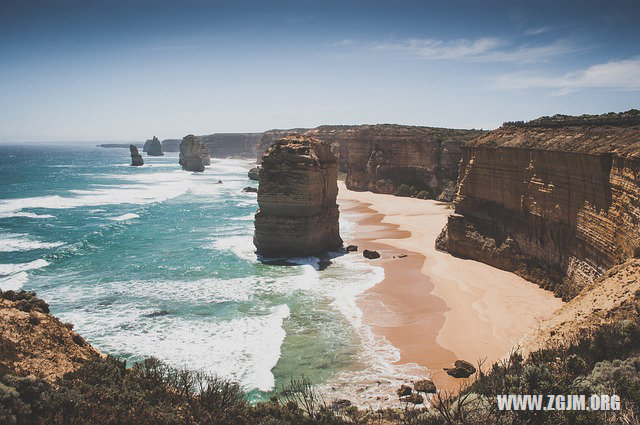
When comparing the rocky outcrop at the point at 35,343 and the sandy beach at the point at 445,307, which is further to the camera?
the sandy beach at the point at 445,307

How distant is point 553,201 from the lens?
70.9ft

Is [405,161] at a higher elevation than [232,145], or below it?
below

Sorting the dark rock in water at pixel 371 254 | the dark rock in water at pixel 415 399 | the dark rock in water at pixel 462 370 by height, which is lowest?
the dark rock in water at pixel 462 370

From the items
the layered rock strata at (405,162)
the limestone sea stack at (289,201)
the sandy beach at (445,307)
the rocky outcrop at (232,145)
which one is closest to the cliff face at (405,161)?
the layered rock strata at (405,162)

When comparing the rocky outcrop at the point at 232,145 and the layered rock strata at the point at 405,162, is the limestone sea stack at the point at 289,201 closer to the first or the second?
the layered rock strata at the point at 405,162

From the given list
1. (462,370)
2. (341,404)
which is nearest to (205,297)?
(341,404)

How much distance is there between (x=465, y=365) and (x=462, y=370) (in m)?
0.24

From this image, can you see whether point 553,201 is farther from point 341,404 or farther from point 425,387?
point 341,404

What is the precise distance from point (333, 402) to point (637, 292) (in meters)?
8.99

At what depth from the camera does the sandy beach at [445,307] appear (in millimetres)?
16484

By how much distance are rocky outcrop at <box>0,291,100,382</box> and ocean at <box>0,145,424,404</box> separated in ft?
17.1

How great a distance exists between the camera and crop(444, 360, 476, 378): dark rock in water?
1467cm

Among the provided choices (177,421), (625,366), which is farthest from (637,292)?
(177,421)

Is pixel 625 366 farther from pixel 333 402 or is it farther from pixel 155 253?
pixel 155 253
